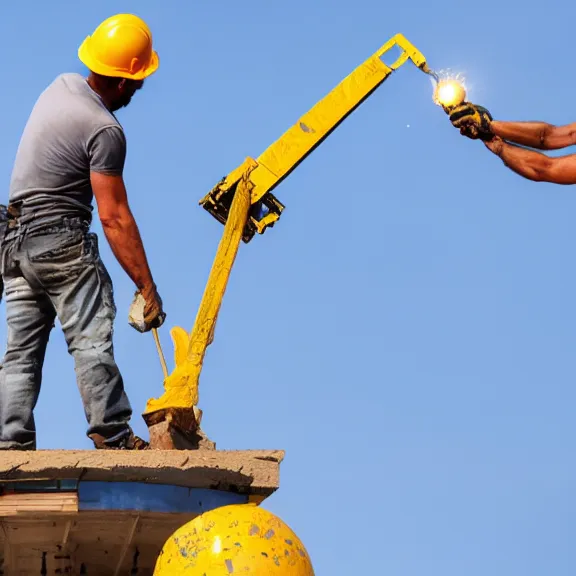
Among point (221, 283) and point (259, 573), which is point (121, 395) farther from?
point (259, 573)

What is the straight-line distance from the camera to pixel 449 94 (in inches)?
330

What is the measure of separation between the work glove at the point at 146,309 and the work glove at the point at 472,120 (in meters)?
2.02

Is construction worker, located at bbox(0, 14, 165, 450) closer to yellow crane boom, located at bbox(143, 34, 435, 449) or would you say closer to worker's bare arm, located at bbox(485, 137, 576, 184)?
yellow crane boom, located at bbox(143, 34, 435, 449)

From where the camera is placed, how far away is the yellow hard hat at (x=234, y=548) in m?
5.99

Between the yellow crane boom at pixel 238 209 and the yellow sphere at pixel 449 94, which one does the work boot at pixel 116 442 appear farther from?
the yellow sphere at pixel 449 94

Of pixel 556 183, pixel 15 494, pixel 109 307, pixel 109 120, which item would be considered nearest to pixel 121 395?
pixel 109 307

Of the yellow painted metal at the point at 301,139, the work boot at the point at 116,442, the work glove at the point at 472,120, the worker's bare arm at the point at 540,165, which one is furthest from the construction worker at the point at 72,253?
the worker's bare arm at the point at 540,165

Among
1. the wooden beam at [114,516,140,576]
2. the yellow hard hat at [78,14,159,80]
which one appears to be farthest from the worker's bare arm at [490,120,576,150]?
the wooden beam at [114,516,140,576]

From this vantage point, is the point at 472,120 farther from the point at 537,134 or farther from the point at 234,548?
the point at 234,548

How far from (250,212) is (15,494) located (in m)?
2.72

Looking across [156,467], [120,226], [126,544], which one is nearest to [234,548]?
[156,467]

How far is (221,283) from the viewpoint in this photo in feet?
27.8

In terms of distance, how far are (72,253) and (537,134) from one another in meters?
2.82

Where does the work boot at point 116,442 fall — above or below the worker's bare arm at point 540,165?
below
